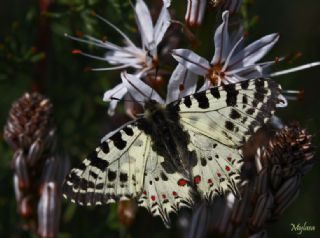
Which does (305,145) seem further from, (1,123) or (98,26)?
(1,123)

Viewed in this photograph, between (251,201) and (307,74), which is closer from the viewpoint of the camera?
(251,201)

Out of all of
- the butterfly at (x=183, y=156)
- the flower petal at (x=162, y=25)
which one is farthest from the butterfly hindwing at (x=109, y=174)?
the flower petal at (x=162, y=25)

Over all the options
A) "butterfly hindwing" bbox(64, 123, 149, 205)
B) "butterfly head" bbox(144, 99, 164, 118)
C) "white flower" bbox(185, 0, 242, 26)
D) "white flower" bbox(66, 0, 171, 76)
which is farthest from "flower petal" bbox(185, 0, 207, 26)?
"butterfly hindwing" bbox(64, 123, 149, 205)

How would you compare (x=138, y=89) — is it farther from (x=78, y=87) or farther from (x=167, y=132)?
(x=78, y=87)

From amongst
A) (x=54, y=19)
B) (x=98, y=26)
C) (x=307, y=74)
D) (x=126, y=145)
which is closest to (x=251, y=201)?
(x=126, y=145)

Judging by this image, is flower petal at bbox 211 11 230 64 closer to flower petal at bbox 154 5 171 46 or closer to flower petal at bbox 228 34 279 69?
flower petal at bbox 228 34 279 69

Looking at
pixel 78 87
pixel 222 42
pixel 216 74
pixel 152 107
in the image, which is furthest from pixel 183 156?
pixel 78 87
